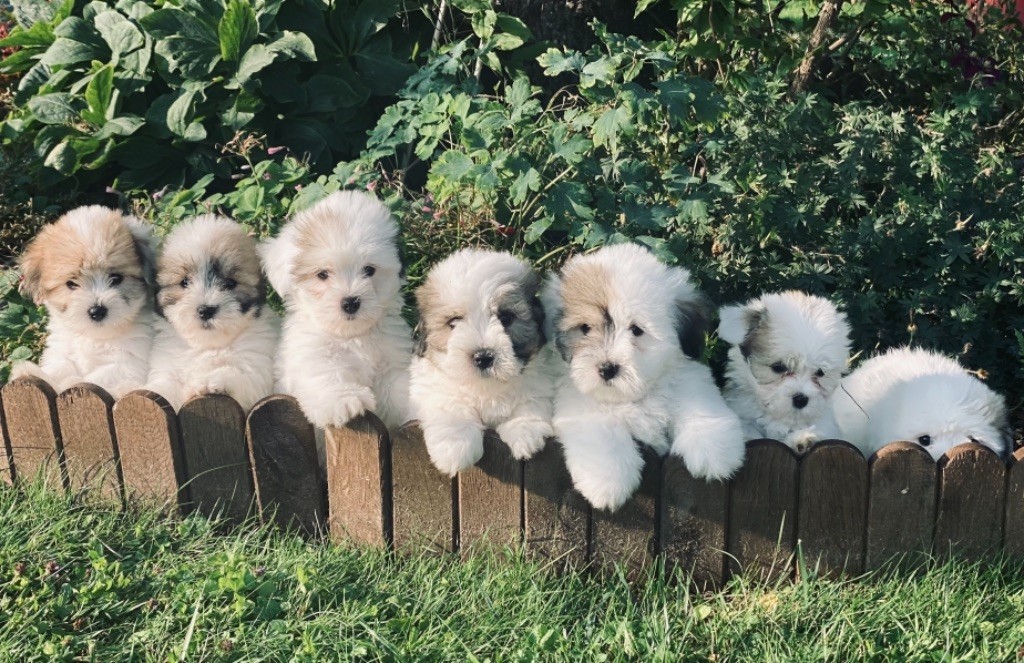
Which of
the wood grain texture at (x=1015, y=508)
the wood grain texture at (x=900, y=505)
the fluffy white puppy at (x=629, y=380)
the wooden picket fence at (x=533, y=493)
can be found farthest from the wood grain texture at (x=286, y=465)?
the wood grain texture at (x=1015, y=508)

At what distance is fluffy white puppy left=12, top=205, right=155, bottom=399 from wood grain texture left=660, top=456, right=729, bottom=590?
231cm

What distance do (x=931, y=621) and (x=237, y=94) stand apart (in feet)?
15.8

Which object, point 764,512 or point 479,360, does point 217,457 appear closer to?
point 479,360

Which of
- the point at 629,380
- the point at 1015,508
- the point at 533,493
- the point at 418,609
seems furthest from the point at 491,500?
the point at 1015,508

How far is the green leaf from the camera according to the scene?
5934 millimetres

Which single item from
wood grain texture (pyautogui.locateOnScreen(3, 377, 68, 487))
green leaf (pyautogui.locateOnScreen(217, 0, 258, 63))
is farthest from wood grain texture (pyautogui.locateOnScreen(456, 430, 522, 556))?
green leaf (pyautogui.locateOnScreen(217, 0, 258, 63))

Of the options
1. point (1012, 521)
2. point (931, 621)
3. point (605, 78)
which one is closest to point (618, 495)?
point (931, 621)

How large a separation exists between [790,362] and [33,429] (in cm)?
319

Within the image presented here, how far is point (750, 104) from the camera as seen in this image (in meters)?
5.43

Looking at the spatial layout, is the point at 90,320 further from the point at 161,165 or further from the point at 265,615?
the point at 161,165

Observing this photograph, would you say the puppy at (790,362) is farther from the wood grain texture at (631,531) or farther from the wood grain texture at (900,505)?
the wood grain texture at (631,531)

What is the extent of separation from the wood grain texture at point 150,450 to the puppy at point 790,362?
2284 mm

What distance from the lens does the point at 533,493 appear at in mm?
3936

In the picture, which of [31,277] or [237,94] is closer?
[31,277]
